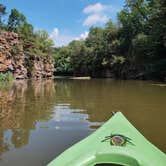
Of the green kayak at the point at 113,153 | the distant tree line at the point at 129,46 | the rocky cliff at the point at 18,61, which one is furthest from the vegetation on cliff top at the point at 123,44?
the green kayak at the point at 113,153

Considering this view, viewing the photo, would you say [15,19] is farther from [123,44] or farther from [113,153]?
[113,153]

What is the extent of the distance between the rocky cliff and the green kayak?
36.1 meters

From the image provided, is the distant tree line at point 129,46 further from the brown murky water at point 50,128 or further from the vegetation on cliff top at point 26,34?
the brown murky water at point 50,128

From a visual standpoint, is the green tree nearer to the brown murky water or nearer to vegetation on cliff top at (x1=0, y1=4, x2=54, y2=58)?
vegetation on cliff top at (x1=0, y1=4, x2=54, y2=58)

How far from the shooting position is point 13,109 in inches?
501

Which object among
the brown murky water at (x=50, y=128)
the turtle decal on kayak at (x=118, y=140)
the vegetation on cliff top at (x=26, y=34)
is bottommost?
the brown murky water at (x=50, y=128)

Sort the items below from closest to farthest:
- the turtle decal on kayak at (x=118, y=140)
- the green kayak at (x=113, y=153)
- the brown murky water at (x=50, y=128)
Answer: the green kayak at (x=113, y=153) → the turtle decal on kayak at (x=118, y=140) → the brown murky water at (x=50, y=128)

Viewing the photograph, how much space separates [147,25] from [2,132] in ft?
144

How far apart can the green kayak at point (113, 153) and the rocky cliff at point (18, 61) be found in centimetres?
3606

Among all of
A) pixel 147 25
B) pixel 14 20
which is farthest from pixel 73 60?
pixel 147 25

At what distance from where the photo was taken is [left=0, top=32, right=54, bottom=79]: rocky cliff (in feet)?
136

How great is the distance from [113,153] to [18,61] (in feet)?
148

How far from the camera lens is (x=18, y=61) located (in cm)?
4809

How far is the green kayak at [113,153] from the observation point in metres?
4.08
